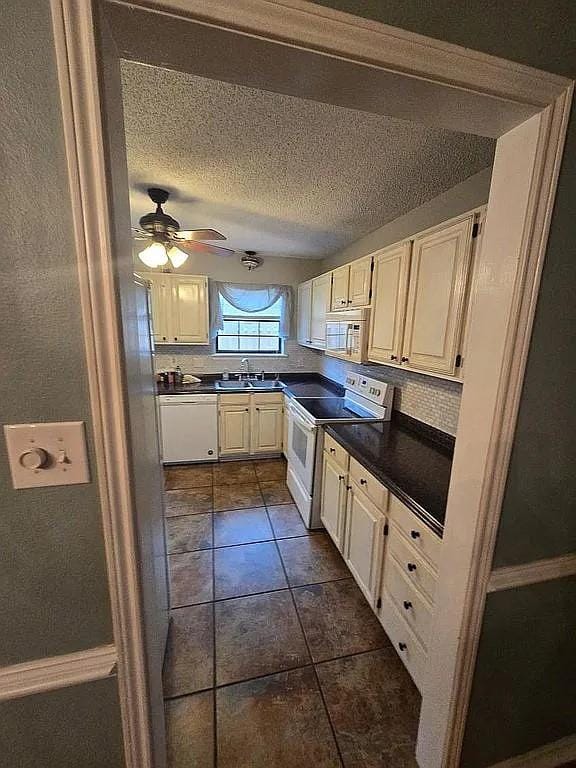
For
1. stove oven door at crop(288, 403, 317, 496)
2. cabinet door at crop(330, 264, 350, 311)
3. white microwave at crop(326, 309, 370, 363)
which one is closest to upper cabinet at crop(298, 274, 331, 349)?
cabinet door at crop(330, 264, 350, 311)

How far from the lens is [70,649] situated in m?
0.70

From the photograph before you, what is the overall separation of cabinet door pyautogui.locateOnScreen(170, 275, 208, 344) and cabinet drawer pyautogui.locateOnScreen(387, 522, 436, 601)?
3.00 metres

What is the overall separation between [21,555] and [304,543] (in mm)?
2151

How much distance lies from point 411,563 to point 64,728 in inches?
50.3

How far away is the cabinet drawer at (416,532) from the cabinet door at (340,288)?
1.69 meters

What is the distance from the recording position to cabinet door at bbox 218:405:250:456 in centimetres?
372

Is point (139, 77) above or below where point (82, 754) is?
above

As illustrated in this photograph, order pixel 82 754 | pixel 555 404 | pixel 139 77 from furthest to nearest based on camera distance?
pixel 139 77 → pixel 555 404 → pixel 82 754

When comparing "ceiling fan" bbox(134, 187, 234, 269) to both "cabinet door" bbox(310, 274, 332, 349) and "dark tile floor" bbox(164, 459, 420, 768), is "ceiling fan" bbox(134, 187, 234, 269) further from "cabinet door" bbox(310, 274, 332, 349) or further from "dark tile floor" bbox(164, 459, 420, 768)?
"dark tile floor" bbox(164, 459, 420, 768)

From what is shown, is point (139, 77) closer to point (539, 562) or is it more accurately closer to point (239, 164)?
point (239, 164)

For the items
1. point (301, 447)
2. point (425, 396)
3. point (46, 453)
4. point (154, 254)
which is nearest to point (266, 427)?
point (301, 447)

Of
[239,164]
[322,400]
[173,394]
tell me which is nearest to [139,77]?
[239,164]

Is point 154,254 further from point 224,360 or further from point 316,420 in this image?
point 224,360

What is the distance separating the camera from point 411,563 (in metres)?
1.45
